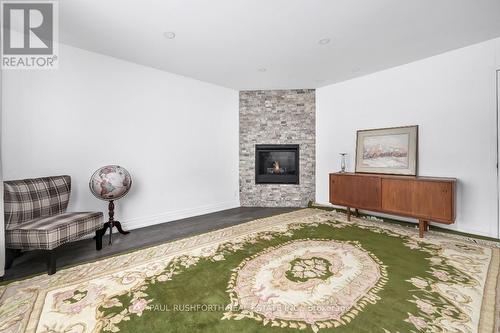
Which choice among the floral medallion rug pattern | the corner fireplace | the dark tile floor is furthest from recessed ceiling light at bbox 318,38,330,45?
the dark tile floor

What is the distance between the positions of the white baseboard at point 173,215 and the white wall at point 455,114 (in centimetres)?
337

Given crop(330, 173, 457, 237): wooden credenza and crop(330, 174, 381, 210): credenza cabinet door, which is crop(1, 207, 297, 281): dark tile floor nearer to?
crop(330, 174, 381, 210): credenza cabinet door

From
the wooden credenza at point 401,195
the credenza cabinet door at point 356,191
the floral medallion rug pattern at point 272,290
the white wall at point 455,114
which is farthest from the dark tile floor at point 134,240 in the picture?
the white wall at point 455,114

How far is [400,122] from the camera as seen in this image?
396 centimetres

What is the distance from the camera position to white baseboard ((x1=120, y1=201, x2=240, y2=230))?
12.2 ft

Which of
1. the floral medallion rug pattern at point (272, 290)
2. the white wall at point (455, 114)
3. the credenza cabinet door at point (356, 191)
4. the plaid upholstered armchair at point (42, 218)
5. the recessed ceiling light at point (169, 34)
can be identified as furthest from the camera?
the credenza cabinet door at point (356, 191)

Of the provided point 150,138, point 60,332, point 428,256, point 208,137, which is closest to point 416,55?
point 428,256

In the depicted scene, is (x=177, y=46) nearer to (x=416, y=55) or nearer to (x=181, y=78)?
(x=181, y=78)

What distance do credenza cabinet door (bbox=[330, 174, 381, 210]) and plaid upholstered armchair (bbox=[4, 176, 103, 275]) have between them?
147 inches

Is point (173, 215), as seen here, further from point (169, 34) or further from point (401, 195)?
point (401, 195)

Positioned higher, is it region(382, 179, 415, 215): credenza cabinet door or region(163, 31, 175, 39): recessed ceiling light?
region(163, 31, 175, 39): recessed ceiling light

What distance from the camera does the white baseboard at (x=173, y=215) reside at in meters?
3.72

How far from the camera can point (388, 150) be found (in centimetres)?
401

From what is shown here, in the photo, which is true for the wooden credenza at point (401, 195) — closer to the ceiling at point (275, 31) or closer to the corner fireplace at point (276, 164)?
the corner fireplace at point (276, 164)
